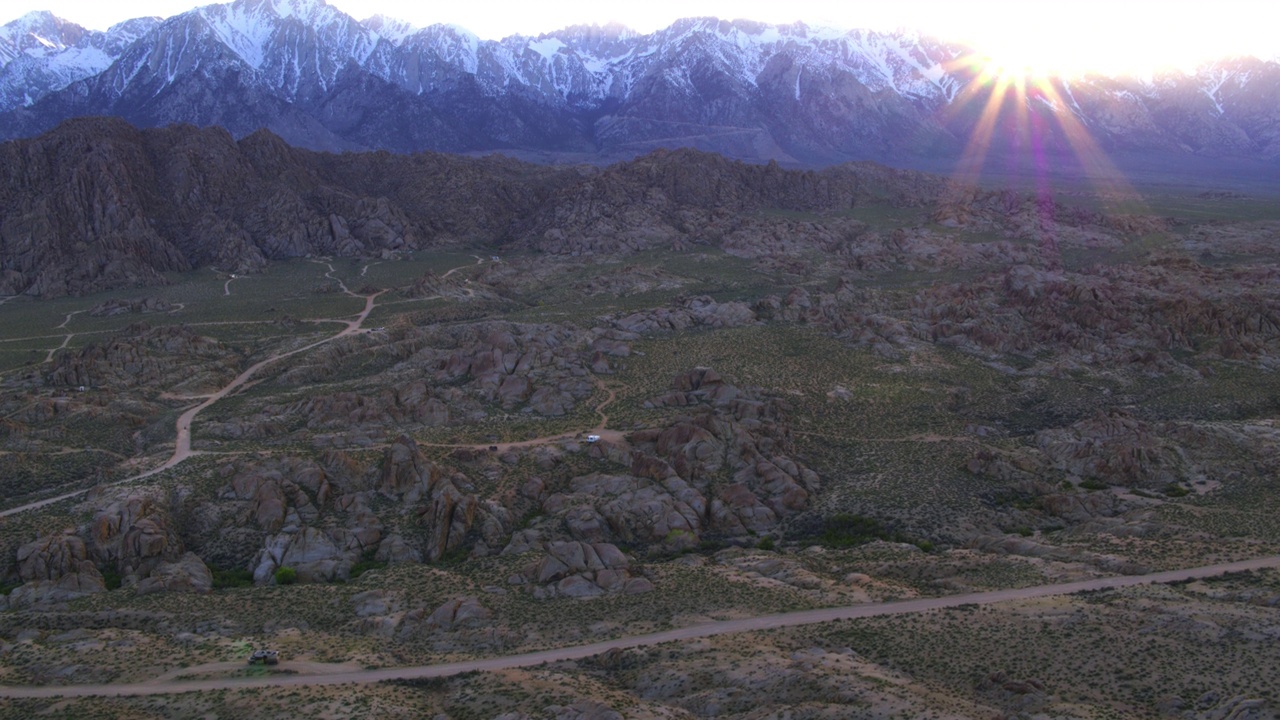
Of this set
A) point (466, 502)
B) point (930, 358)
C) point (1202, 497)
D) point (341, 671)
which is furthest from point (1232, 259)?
point (341, 671)

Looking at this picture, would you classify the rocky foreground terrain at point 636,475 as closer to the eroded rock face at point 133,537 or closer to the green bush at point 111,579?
the eroded rock face at point 133,537

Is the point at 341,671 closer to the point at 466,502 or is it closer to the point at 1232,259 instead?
the point at 466,502

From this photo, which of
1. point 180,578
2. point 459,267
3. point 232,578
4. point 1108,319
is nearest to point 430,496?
point 232,578

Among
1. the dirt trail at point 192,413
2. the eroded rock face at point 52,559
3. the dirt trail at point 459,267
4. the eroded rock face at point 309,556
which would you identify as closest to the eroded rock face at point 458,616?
the eroded rock face at point 309,556

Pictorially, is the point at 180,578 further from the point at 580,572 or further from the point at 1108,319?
the point at 1108,319

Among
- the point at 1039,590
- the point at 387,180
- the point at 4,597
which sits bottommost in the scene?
the point at 4,597

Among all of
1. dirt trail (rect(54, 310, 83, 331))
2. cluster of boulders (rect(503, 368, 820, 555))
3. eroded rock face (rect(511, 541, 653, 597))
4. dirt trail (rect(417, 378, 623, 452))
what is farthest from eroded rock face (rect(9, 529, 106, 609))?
dirt trail (rect(54, 310, 83, 331))
